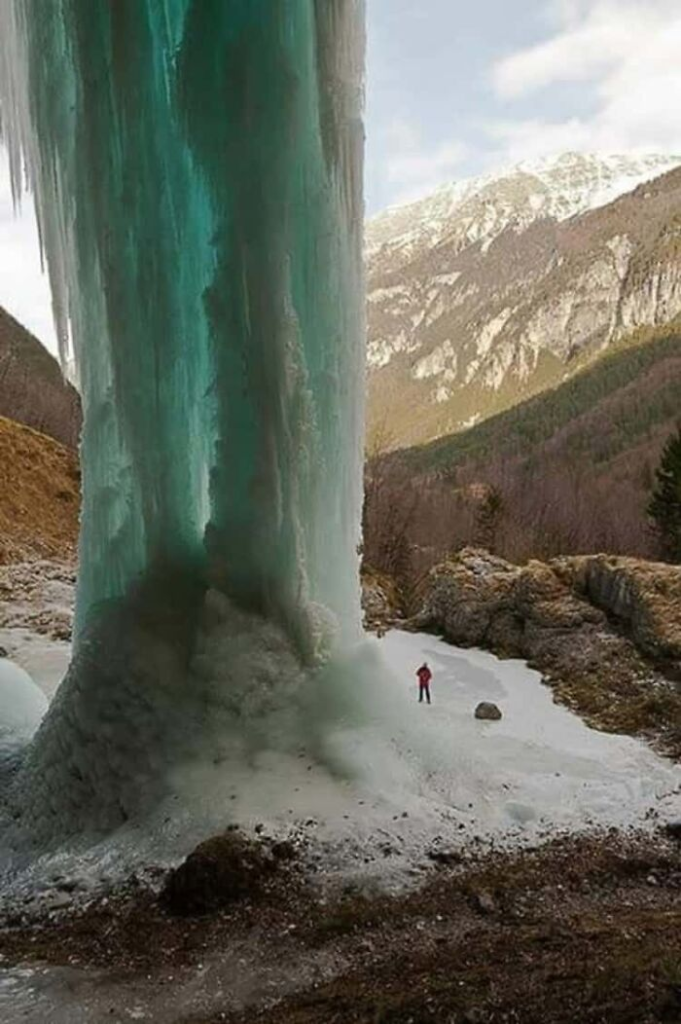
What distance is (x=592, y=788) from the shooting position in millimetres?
11406

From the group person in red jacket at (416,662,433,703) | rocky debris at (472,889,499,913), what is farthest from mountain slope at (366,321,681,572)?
rocky debris at (472,889,499,913)

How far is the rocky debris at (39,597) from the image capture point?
25234 millimetres

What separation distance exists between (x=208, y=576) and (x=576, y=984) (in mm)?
6485

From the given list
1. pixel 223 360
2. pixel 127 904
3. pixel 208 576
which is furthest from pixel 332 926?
pixel 223 360

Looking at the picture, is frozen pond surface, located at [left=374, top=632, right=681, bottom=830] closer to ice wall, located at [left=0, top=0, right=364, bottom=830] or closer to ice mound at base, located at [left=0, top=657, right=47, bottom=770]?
ice wall, located at [left=0, top=0, right=364, bottom=830]

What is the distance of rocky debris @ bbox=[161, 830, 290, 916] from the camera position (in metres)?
7.96

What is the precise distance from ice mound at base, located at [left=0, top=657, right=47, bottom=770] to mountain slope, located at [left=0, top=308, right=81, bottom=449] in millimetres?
39653

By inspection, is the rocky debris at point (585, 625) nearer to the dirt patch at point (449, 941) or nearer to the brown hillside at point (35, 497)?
the dirt patch at point (449, 941)

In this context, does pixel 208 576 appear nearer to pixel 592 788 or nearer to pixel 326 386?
pixel 326 386

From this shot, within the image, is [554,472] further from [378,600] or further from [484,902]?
[484,902]

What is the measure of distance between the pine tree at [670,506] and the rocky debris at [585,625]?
22.6m

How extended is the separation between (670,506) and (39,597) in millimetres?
35220

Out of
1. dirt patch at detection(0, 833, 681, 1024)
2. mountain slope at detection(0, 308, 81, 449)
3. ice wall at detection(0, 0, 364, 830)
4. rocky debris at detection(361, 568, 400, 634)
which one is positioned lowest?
dirt patch at detection(0, 833, 681, 1024)

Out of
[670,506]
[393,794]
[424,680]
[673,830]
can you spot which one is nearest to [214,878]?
[393,794]
